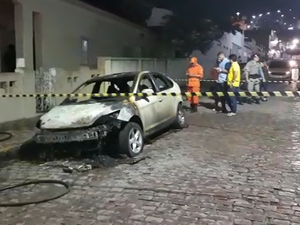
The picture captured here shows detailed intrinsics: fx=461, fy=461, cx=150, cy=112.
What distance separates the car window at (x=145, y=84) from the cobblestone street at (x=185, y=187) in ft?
3.66

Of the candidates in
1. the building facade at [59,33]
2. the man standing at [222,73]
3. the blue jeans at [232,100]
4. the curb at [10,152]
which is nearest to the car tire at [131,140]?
the curb at [10,152]

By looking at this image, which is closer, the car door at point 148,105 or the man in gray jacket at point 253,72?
the car door at point 148,105

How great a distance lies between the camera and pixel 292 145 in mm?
8938

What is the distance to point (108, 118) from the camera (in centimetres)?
753

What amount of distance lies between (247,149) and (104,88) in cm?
314

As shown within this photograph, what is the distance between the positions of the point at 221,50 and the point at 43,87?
94.0ft

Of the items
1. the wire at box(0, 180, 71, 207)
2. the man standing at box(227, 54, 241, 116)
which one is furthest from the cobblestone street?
the man standing at box(227, 54, 241, 116)

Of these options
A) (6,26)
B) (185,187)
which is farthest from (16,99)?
(6,26)

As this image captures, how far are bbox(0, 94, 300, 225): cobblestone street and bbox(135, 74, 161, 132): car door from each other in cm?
48

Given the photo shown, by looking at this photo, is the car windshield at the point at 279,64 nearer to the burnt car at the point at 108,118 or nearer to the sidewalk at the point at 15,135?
the sidewalk at the point at 15,135

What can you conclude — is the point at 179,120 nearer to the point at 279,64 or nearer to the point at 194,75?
the point at 194,75

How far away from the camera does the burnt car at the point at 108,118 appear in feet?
24.1

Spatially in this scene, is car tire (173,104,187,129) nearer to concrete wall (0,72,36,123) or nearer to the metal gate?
concrete wall (0,72,36,123)

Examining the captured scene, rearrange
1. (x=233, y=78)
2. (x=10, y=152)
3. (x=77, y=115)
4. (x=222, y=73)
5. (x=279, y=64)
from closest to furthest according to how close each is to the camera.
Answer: (x=77, y=115) < (x=10, y=152) < (x=233, y=78) < (x=222, y=73) < (x=279, y=64)
